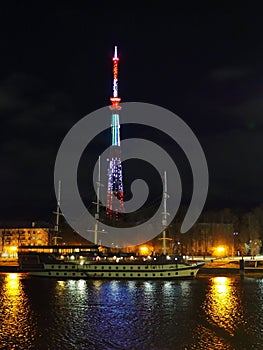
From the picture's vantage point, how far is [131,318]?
42.0 meters

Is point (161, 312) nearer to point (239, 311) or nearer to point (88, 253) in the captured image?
point (239, 311)

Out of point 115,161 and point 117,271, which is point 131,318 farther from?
point 115,161

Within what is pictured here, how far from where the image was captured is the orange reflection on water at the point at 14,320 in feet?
109

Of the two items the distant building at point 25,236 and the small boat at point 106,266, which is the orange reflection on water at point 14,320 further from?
the distant building at point 25,236

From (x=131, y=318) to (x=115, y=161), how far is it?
122529 millimetres

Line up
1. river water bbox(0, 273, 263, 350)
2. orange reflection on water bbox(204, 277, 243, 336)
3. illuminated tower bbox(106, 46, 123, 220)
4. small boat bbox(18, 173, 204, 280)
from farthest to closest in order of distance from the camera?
illuminated tower bbox(106, 46, 123, 220) < small boat bbox(18, 173, 204, 280) < orange reflection on water bbox(204, 277, 243, 336) < river water bbox(0, 273, 263, 350)

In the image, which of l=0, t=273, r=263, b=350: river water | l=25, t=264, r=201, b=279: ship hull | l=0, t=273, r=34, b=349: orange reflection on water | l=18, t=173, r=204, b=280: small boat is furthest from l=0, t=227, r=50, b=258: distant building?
l=0, t=273, r=34, b=349: orange reflection on water

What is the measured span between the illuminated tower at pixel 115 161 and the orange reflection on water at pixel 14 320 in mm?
93024

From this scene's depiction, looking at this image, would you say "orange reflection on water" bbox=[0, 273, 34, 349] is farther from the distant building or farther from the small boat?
the distant building

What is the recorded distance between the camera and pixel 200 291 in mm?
62062

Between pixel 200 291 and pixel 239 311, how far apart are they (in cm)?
1689

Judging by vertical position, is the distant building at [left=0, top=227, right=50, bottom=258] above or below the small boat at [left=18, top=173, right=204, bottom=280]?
above

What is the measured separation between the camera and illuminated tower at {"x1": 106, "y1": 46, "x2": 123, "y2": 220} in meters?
155

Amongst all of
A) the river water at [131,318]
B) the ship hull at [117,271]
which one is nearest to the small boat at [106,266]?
the ship hull at [117,271]
